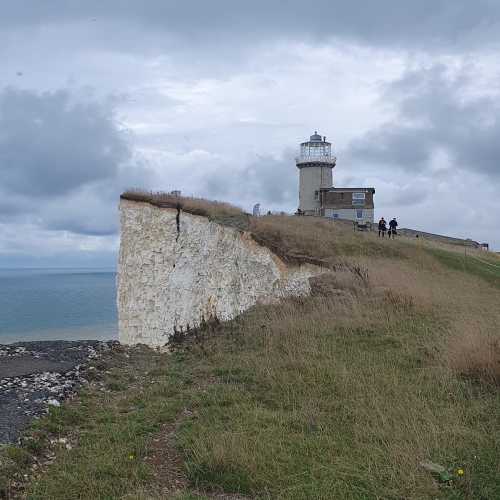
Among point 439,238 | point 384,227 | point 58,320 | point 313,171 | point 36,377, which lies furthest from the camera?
point 58,320

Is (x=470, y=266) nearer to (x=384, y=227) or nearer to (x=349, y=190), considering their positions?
(x=384, y=227)

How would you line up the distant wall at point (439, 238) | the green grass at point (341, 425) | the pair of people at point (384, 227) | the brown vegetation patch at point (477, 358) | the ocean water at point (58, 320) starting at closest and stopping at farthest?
the green grass at point (341, 425) < the brown vegetation patch at point (477, 358) < the pair of people at point (384, 227) < the distant wall at point (439, 238) < the ocean water at point (58, 320)

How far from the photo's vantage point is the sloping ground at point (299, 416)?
19.7ft

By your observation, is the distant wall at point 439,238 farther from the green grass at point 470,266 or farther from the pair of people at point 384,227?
the green grass at point 470,266

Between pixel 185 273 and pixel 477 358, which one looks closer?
pixel 477 358

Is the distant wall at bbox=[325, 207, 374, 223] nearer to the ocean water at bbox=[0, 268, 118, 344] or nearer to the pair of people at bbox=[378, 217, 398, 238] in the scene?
the pair of people at bbox=[378, 217, 398, 238]

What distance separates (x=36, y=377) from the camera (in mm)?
10797

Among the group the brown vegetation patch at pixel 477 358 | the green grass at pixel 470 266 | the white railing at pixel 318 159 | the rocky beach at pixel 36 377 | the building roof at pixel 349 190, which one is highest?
the white railing at pixel 318 159

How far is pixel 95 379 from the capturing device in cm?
1110

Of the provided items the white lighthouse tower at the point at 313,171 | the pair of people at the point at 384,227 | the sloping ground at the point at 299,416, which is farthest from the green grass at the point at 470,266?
the white lighthouse tower at the point at 313,171

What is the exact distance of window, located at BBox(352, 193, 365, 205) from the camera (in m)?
48.6

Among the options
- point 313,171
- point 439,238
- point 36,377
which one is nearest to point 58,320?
point 313,171

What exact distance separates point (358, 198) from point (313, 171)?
5.71 m

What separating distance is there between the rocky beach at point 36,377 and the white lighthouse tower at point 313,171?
124 ft
